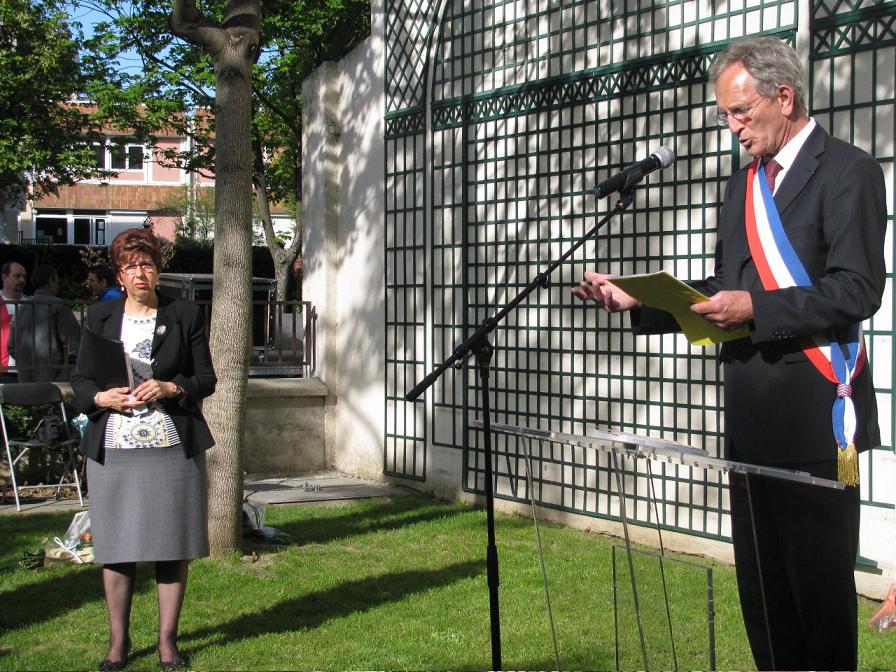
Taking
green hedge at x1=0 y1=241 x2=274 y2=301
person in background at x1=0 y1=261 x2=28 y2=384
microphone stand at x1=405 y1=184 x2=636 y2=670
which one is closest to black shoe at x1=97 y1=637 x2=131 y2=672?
microphone stand at x1=405 y1=184 x2=636 y2=670

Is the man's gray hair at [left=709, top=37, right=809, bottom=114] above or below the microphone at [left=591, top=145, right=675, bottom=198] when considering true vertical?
above

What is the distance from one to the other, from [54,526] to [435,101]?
16.5 ft

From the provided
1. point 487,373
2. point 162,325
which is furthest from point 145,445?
point 487,373

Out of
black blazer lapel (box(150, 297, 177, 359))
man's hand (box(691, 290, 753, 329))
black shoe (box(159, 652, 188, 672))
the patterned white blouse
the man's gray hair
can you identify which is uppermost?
the man's gray hair

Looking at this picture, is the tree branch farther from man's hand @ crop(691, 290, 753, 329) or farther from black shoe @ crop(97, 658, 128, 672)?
man's hand @ crop(691, 290, 753, 329)

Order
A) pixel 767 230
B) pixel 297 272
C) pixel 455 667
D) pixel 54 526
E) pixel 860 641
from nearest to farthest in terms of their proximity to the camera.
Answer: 1. pixel 767 230
2. pixel 455 667
3. pixel 860 641
4. pixel 54 526
5. pixel 297 272

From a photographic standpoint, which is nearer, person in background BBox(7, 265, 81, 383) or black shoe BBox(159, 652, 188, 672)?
black shoe BBox(159, 652, 188, 672)

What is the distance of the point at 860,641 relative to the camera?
5820 mm

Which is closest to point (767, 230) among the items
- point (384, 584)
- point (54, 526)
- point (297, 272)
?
point (384, 584)

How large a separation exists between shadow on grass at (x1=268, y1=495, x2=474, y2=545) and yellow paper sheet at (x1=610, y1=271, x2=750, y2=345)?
18.2 feet

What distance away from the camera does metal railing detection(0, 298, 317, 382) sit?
432 inches

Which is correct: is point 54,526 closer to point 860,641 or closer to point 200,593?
point 200,593

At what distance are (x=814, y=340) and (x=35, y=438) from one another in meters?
8.55

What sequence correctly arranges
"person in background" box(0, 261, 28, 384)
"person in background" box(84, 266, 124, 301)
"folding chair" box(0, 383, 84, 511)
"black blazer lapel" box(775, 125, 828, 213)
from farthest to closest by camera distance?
1. "person in background" box(84, 266, 124, 301)
2. "person in background" box(0, 261, 28, 384)
3. "folding chair" box(0, 383, 84, 511)
4. "black blazer lapel" box(775, 125, 828, 213)
